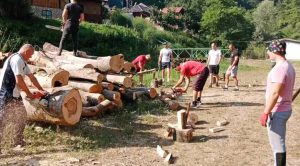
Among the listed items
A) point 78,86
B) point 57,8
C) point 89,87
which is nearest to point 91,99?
point 89,87

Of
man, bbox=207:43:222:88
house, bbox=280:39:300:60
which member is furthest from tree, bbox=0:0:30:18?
house, bbox=280:39:300:60

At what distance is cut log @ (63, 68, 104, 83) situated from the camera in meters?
10.6

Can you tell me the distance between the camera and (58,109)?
811 cm

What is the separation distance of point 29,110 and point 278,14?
8928cm

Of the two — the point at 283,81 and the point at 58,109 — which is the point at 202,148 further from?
the point at 283,81

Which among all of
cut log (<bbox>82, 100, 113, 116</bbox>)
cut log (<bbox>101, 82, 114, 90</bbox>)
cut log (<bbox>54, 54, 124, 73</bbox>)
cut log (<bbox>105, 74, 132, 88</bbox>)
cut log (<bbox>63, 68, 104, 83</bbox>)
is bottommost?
cut log (<bbox>82, 100, 113, 116</bbox>)

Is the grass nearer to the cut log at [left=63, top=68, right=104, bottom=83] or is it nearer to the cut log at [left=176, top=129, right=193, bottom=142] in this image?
the cut log at [left=176, top=129, right=193, bottom=142]

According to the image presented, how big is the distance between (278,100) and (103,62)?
20.8 ft

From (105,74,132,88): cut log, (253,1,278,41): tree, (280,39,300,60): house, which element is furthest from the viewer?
(253,1,278,41): tree

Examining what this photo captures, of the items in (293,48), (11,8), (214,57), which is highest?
(11,8)

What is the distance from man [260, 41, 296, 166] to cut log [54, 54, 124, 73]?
20.0 ft

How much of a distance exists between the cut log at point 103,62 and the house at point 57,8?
29.2 meters

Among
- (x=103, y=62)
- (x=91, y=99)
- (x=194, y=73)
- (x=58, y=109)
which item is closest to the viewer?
(x=58, y=109)

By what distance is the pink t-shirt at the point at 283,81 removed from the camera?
18.2 ft
